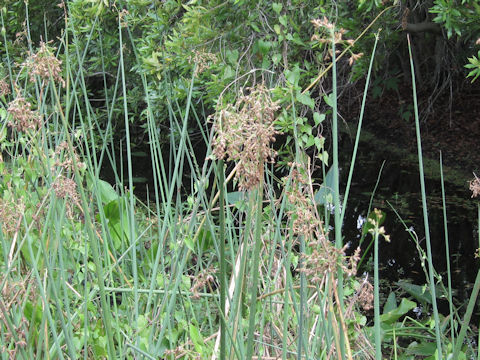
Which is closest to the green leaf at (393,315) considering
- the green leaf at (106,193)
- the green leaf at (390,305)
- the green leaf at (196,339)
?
the green leaf at (390,305)

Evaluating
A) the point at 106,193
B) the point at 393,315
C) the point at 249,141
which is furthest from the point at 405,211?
the point at 249,141

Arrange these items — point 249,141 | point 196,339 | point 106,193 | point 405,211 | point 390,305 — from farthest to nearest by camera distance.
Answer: point 405,211 → point 106,193 → point 390,305 → point 196,339 → point 249,141

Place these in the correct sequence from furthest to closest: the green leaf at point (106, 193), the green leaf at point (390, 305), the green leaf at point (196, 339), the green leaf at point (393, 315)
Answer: the green leaf at point (106, 193), the green leaf at point (390, 305), the green leaf at point (393, 315), the green leaf at point (196, 339)

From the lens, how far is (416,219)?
12.6 ft

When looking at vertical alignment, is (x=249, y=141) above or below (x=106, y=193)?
above

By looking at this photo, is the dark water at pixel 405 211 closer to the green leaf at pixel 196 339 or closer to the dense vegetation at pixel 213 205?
the dense vegetation at pixel 213 205

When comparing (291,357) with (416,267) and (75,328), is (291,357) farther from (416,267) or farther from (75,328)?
(416,267)

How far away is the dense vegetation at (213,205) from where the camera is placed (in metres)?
0.80

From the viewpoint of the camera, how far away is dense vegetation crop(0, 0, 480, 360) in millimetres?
801

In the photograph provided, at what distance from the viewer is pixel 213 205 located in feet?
7.63

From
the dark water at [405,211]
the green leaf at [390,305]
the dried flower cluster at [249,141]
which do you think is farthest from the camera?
the dark water at [405,211]

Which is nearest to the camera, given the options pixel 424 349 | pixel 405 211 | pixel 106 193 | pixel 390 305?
pixel 424 349

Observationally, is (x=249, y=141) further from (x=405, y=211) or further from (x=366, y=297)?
(x=405, y=211)

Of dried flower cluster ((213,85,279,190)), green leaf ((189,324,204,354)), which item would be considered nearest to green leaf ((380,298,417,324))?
green leaf ((189,324,204,354))
